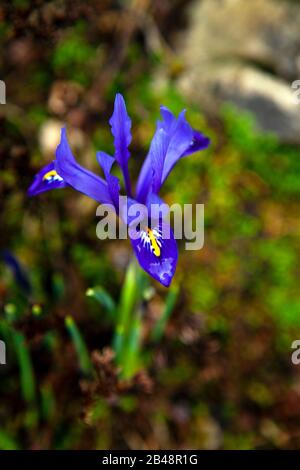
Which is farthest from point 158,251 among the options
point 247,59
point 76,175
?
point 247,59

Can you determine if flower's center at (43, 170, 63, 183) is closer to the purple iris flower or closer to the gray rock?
the purple iris flower

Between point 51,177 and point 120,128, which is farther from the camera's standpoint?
point 51,177

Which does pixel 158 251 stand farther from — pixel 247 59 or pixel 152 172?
pixel 247 59

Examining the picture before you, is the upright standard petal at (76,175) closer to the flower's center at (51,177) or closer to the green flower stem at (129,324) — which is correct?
the flower's center at (51,177)

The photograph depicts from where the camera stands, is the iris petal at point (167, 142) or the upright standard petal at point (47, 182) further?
the upright standard petal at point (47, 182)

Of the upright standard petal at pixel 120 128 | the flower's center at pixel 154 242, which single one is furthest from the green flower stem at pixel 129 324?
the upright standard petal at pixel 120 128

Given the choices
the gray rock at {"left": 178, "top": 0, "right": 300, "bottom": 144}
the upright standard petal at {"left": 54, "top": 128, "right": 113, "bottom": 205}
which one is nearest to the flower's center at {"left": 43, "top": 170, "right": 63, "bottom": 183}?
the upright standard petal at {"left": 54, "top": 128, "right": 113, "bottom": 205}
